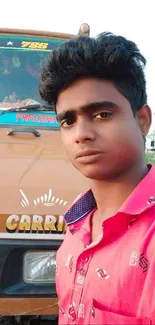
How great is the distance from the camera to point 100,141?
1.18 m

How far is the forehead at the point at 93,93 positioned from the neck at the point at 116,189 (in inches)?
6.5

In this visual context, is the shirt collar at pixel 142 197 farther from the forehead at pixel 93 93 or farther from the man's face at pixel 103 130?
the forehead at pixel 93 93

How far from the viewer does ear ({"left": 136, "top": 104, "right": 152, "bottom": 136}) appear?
4.15 feet

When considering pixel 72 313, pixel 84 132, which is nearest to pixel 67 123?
pixel 84 132

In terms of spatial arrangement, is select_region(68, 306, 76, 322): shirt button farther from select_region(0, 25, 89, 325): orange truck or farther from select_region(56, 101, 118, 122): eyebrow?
select_region(0, 25, 89, 325): orange truck

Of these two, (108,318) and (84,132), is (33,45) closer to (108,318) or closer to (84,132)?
(84,132)

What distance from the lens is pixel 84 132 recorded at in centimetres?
119

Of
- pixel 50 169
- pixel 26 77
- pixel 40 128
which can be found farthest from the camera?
pixel 26 77

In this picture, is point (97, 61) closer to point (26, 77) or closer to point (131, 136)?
point (131, 136)

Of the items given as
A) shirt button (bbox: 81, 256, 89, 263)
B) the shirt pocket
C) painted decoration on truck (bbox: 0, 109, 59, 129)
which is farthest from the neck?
painted decoration on truck (bbox: 0, 109, 59, 129)

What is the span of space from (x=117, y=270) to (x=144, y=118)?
0.39 meters

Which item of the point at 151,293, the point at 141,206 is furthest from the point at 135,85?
the point at 151,293

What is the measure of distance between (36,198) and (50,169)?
33cm

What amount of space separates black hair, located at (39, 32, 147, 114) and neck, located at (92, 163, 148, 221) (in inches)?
5.9
